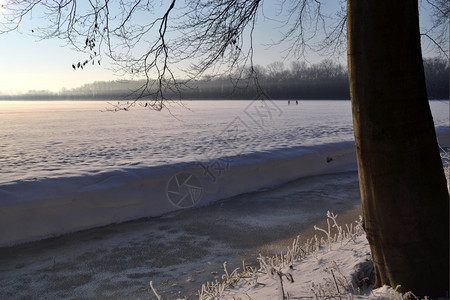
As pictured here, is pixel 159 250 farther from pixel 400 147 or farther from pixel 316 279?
pixel 400 147

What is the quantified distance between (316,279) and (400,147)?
4.58 feet

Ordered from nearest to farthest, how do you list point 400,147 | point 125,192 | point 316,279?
point 400,147 → point 316,279 → point 125,192

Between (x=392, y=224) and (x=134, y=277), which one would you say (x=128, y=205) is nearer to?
(x=134, y=277)

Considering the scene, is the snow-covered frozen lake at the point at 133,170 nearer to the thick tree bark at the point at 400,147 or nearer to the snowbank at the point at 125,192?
the snowbank at the point at 125,192

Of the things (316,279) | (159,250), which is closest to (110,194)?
(159,250)

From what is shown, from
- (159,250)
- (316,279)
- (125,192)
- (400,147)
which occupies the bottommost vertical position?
(159,250)

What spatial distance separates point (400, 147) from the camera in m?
2.72

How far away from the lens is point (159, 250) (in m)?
6.16

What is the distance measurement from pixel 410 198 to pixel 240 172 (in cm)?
840

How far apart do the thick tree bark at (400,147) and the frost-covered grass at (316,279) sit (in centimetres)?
29

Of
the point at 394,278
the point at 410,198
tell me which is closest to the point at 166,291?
the point at 394,278

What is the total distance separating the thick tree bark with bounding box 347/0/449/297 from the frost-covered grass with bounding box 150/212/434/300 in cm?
29

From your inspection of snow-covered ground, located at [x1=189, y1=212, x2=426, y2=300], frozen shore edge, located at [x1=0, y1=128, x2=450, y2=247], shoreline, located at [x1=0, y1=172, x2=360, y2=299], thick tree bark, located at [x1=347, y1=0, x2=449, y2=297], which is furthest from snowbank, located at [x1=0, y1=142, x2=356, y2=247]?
thick tree bark, located at [x1=347, y1=0, x2=449, y2=297]

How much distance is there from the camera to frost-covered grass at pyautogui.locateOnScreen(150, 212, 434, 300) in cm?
291
